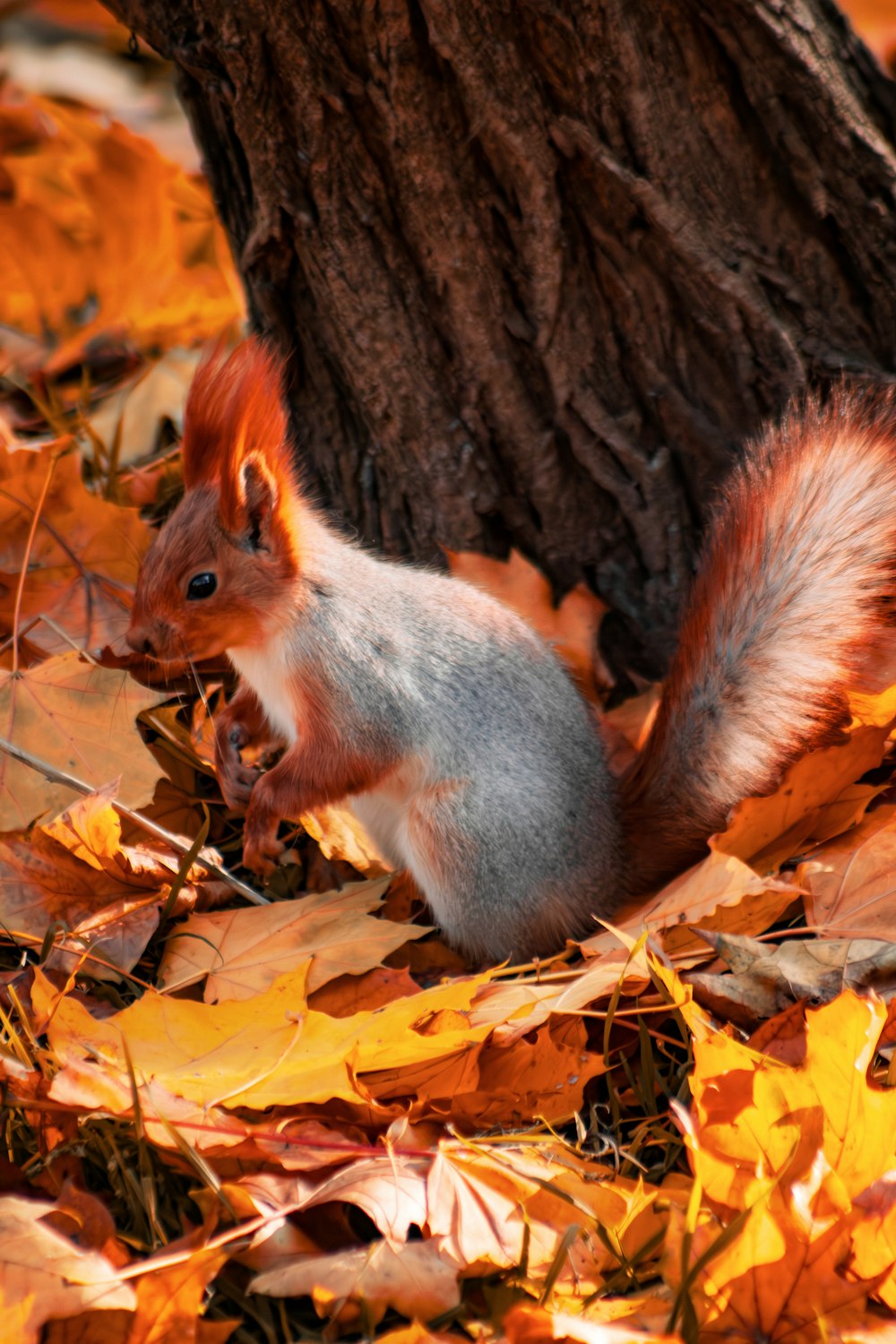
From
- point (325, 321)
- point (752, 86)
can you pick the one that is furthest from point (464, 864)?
point (752, 86)

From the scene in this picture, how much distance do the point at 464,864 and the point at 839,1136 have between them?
0.61 m

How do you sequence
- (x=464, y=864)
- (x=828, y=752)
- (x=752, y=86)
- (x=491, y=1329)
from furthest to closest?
(x=752, y=86), (x=464, y=864), (x=828, y=752), (x=491, y=1329)

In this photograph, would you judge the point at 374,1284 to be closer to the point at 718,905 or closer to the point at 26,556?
the point at 718,905

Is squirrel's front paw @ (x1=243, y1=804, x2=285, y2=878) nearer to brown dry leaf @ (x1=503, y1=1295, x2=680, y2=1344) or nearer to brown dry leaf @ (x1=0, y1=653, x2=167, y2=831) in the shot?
brown dry leaf @ (x1=0, y1=653, x2=167, y2=831)

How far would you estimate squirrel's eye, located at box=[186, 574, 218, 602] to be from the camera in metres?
1.53

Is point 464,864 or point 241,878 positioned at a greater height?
point 464,864

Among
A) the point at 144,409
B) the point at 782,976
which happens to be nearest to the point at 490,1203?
the point at 782,976

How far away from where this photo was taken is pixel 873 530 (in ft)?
4.76

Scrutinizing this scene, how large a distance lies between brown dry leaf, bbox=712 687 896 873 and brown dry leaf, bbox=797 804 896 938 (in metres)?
0.09

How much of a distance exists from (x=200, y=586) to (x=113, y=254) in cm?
148

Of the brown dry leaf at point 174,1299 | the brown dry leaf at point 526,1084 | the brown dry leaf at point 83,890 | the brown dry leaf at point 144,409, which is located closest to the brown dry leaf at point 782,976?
the brown dry leaf at point 526,1084

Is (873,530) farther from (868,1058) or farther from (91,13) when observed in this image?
(91,13)

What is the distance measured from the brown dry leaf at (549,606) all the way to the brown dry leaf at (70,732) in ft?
1.90

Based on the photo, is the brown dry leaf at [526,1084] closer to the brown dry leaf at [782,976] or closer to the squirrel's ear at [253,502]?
the brown dry leaf at [782,976]
